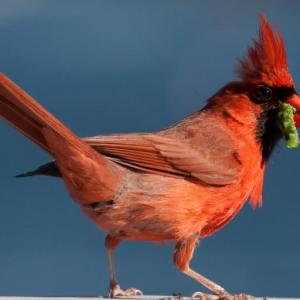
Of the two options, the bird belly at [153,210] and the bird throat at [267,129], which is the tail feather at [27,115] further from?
the bird throat at [267,129]

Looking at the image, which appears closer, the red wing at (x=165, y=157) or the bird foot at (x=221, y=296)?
the bird foot at (x=221, y=296)

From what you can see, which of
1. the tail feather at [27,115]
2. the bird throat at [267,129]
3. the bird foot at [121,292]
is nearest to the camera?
the tail feather at [27,115]

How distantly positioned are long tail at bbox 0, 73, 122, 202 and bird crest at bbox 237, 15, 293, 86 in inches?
20.6

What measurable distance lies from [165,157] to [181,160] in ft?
0.16

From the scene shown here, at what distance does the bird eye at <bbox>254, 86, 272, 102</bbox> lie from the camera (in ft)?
7.14

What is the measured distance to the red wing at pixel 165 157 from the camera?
204cm

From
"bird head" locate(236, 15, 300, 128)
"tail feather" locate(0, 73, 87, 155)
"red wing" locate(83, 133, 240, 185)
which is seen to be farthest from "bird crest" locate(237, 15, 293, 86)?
"tail feather" locate(0, 73, 87, 155)

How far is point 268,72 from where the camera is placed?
2.15m

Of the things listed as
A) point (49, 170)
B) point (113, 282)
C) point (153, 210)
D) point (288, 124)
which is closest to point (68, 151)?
point (49, 170)

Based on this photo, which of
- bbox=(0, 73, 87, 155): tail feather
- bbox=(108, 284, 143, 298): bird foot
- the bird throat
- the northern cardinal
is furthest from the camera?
the bird throat

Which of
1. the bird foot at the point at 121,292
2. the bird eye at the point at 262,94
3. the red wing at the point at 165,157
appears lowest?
the bird foot at the point at 121,292

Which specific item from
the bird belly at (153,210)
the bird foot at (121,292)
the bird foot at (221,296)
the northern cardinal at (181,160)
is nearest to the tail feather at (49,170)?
the northern cardinal at (181,160)

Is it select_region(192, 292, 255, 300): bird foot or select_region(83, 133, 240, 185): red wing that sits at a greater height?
select_region(83, 133, 240, 185): red wing

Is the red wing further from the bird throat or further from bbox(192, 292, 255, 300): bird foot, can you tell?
bbox(192, 292, 255, 300): bird foot
